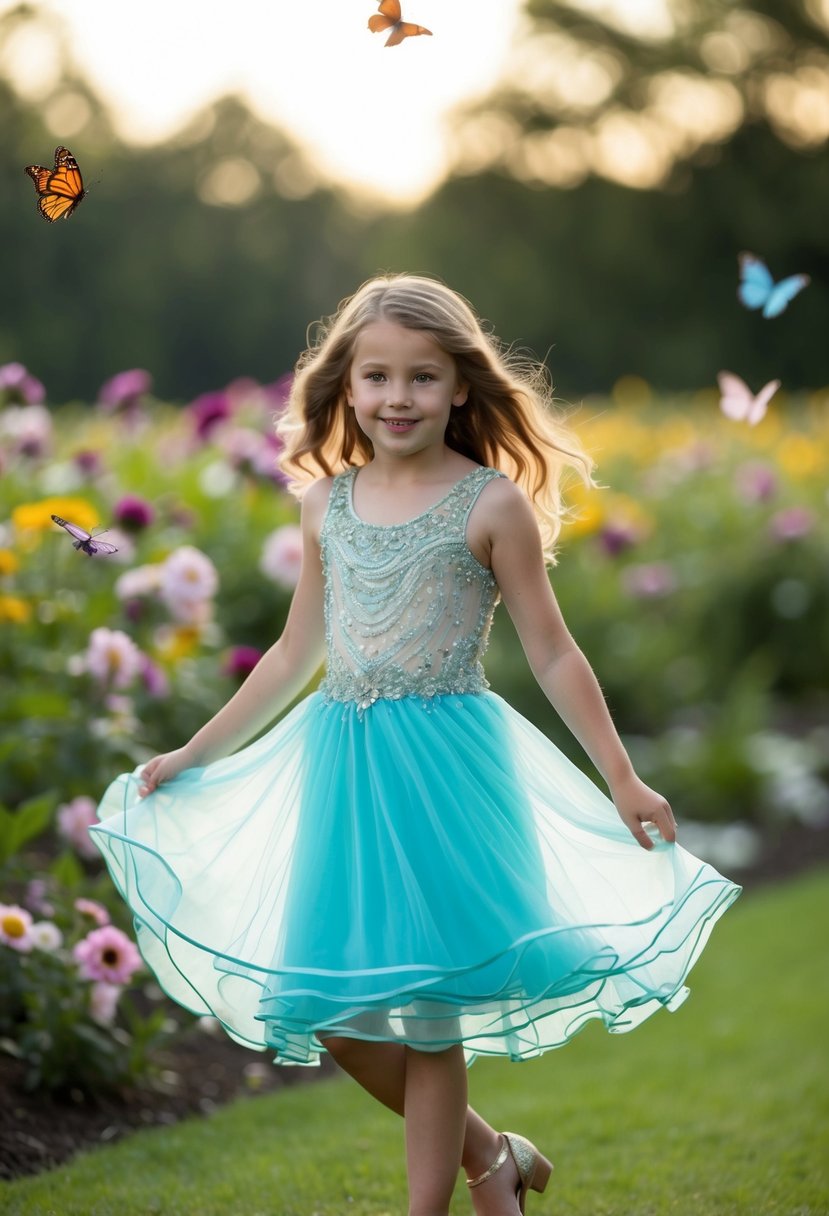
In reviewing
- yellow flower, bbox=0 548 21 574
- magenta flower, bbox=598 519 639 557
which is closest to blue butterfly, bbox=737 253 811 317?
yellow flower, bbox=0 548 21 574

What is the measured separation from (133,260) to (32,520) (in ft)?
95.3

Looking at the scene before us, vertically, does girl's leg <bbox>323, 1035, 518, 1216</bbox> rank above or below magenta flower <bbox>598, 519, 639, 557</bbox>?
above

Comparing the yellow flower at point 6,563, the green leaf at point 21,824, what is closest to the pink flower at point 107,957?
the green leaf at point 21,824

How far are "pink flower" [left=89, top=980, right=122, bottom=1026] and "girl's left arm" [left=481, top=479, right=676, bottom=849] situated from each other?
138cm

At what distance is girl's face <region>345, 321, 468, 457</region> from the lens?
273 centimetres

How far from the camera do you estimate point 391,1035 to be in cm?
241

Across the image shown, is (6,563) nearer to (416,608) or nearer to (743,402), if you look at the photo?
(416,608)

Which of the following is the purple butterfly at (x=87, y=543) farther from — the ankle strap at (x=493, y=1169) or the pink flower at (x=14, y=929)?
the ankle strap at (x=493, y=1169)

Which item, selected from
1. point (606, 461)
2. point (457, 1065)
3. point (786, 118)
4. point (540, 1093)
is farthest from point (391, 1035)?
point (786, 118)

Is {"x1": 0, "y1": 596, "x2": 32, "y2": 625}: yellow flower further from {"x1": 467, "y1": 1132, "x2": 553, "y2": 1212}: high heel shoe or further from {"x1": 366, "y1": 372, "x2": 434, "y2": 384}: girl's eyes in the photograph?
{"x1": 467, "y1": 1132, "x2": 553, "y2": 1212}: high heel shoe

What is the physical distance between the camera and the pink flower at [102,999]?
3.43 m

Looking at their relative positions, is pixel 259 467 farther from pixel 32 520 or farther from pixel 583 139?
pixel 583 139

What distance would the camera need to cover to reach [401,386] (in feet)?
8.93

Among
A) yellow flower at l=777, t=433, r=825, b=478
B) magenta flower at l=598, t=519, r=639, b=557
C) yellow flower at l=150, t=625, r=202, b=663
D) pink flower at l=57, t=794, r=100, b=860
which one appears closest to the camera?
pink flower at l=57, t=794, r=100, b=860
